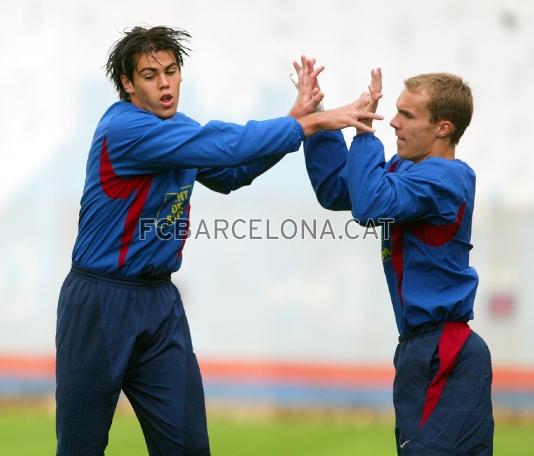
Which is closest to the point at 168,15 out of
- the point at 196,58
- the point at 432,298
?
the point at 196,58

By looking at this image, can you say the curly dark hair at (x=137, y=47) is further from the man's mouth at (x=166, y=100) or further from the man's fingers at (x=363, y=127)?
the man's fingers at (x=363, y=127)

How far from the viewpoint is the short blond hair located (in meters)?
3.61

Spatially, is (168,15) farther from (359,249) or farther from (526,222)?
(526,222)

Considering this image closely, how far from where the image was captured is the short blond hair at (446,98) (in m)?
3.61

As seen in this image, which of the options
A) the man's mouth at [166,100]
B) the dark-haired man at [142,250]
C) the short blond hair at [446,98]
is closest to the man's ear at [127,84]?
the dark-haired man at [142,250]

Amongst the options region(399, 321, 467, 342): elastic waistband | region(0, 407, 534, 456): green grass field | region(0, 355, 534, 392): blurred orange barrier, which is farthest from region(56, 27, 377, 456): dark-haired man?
region(0, 355, 534, 392): blurred orange barrier

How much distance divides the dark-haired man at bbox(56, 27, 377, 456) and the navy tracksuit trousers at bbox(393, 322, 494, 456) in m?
0.76

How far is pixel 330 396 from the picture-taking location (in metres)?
6.57

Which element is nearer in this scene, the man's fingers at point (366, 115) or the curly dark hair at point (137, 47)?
the man's fingers at point (366, 115)

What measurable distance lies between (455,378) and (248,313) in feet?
10.3

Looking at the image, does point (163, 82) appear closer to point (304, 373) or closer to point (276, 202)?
point (276, 202)

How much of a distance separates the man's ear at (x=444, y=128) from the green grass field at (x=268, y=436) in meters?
2.55

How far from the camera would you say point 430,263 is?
3.52 m

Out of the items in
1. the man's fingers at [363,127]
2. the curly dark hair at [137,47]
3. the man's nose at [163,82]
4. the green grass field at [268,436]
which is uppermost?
the curly dark hair at [137,47]
